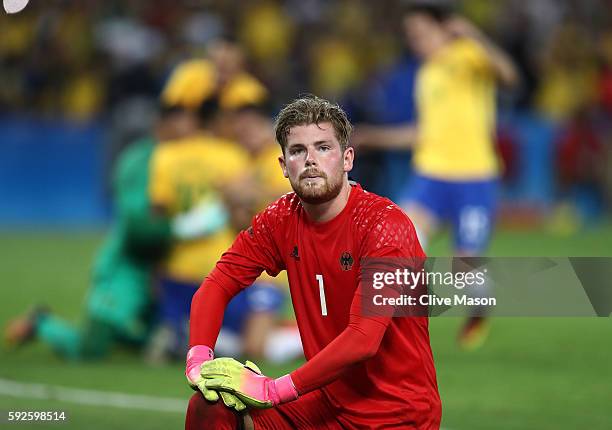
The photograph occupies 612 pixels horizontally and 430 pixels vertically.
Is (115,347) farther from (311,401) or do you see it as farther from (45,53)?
(45,53)

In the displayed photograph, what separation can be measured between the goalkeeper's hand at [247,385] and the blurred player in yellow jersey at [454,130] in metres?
5.92

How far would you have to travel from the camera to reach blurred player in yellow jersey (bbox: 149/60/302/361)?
10023 millimetres

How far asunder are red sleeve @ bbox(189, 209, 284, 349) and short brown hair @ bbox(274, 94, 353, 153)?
0.46m

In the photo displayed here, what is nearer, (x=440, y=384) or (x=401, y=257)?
(x=401, y=257)

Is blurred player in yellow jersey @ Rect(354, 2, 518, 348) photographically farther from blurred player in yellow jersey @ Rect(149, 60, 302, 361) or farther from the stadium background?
the stadium background

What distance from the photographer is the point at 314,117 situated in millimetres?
5285

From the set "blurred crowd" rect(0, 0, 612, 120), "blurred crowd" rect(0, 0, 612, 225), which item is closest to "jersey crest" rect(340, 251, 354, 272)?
"blurred crowd" rect(0, 0, 612, 225)

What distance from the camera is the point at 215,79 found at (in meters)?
12.0

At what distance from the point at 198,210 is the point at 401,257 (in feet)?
16.7

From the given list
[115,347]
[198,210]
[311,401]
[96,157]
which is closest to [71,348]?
[115,347]

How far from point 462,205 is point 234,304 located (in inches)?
88.2

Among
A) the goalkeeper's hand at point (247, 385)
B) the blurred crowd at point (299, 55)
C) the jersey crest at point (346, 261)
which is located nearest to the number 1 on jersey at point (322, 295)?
the jersey crest at point (346, 261)

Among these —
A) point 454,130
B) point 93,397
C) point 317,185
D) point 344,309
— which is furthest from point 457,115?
point 317,185

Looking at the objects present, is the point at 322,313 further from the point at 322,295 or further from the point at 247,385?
the point at 247,385
